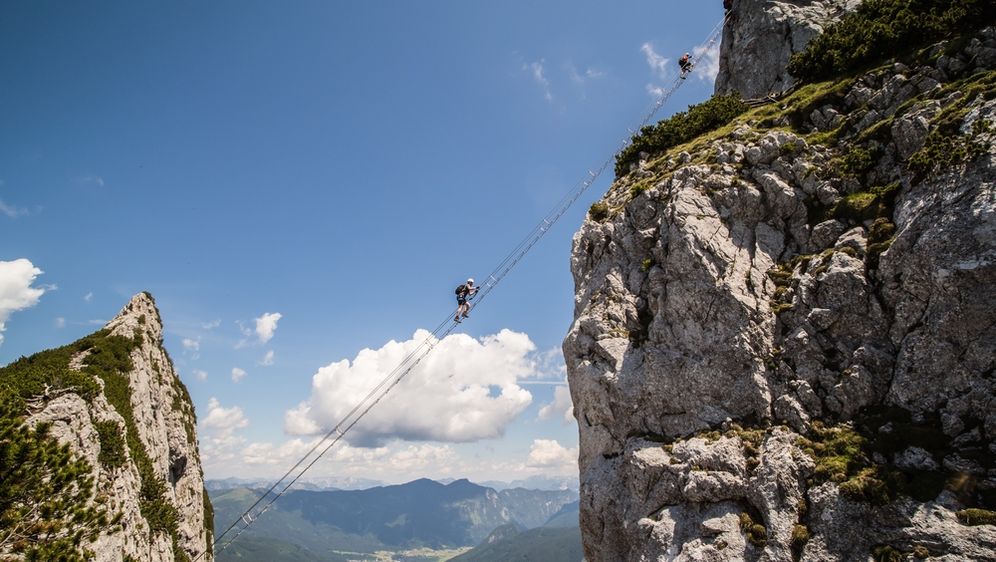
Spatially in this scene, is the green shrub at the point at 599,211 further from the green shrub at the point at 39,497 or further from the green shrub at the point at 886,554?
the green shrub at the point at 39,497

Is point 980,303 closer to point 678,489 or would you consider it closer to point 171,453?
point 678,489

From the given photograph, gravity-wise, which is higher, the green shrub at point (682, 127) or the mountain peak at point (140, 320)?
the green shrub at point (682, 127)

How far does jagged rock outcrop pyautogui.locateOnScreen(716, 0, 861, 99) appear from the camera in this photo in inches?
2013

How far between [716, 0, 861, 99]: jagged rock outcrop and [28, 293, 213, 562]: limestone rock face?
226 ft

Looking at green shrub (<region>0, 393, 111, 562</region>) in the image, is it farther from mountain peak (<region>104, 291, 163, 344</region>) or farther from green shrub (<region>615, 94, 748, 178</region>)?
green shrub (<region>615, 94, 748, 178</region>)

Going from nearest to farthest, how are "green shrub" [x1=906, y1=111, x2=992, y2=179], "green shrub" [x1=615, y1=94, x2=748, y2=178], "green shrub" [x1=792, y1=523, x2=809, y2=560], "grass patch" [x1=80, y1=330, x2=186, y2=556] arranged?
1. "green shrub" [x1=792, y1=523, x2=809, y2=560]
2. "green shrub" [x1=906, y1=111, x2=992, y2=179]
3. "grass patch" [x1=80, y1=330, x2=186, y2=556]
4. "green shrub" [x1=615, y1=94, x2=748, y2=178]

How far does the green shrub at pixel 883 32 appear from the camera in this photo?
105ft

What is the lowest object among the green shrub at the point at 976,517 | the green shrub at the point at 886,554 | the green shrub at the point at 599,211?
the green shrub at the point at 886,554

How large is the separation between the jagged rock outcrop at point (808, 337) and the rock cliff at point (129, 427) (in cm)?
3222

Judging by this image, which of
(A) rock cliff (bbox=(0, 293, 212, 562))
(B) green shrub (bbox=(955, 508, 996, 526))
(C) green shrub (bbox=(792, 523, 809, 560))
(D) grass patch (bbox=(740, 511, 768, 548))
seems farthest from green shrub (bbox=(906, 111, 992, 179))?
(A) rock cliff (bbox=(0, 293, 212, 562))

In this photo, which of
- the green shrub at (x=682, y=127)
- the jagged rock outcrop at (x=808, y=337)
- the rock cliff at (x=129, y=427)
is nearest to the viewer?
the jagged rock outcrop at (x=808, y=337)

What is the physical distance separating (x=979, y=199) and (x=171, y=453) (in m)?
74.1

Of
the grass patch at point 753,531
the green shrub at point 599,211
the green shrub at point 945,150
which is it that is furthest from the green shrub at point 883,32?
the grass patch at point 753,531

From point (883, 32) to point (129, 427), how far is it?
7040 centimetres
